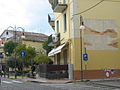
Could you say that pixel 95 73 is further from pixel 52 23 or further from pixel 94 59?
pixel 52 23

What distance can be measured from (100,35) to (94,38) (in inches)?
31.4

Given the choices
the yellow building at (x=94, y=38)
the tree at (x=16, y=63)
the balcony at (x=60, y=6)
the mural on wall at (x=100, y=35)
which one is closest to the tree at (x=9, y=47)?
the tree at (x=16, y=63)

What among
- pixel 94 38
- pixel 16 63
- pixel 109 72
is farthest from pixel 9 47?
pixel 109 72

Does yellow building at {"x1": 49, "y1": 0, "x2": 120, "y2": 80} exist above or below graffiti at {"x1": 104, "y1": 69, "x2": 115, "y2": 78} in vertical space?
above

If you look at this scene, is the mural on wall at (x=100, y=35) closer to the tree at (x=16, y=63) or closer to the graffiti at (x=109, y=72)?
the graffiti at (x=109, y=72)

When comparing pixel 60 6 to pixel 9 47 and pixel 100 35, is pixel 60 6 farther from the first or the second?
pixel 9 47

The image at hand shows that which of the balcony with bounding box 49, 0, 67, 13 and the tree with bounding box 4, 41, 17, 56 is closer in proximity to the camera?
the balcony with bounding box 49, 0, 67, 13

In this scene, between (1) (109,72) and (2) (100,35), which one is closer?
(1) (109,72)

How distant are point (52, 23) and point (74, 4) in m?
14.4

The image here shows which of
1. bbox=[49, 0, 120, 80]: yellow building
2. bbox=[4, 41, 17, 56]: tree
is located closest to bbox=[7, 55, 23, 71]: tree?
bbox=[4, 41, 17, 56]: tree

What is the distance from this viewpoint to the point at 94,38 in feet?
125

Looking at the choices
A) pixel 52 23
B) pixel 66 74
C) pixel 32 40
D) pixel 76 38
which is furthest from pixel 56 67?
pixel 32 40

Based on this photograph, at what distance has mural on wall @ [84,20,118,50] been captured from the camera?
37875mm

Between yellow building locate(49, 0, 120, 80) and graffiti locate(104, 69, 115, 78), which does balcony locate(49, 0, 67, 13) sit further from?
graffiti locate(104, 69, 115, 78)
